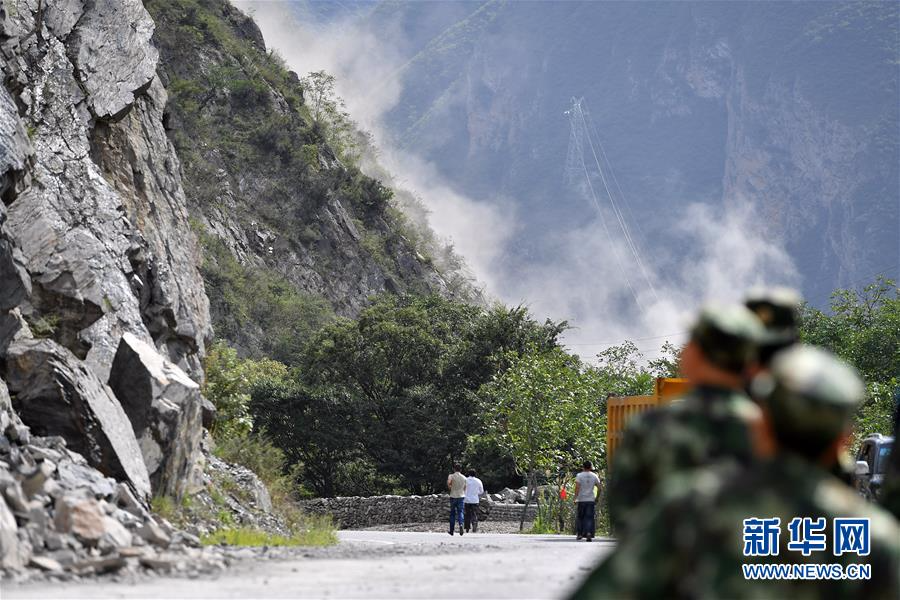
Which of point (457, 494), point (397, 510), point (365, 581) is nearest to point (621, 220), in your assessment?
point (397, 510)

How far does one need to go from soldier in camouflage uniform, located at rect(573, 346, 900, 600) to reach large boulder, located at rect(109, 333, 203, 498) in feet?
49.5

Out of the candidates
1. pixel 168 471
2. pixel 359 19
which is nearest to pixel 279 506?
pixel 168 471

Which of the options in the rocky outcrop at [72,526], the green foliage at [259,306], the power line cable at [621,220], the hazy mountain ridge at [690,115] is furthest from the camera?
the power line cable at [621,220]

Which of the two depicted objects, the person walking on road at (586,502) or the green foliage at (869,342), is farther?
the green foliage at (869,342)

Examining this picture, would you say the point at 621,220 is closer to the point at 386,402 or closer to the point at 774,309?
the point at 386,402

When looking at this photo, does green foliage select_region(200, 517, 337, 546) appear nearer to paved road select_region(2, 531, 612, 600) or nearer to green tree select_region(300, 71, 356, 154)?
paved road select_region(2, 531, 612, 600)

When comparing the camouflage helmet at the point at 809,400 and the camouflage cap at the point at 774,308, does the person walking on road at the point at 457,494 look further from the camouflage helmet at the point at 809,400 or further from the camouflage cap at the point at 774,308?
the camouflage helmet at the point at 809,400

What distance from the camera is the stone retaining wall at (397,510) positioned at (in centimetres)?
3797

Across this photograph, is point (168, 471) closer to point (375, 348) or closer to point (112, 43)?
point (112, 43)

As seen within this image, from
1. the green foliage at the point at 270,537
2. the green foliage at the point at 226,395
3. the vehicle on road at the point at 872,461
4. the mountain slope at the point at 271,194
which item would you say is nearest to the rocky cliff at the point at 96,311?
the green foliage at the point at 270,537

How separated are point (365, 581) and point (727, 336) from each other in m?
7.91

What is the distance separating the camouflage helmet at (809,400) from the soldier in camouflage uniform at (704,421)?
19 cm

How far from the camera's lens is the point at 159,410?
17.7m

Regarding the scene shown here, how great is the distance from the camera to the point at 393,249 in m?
76.8
